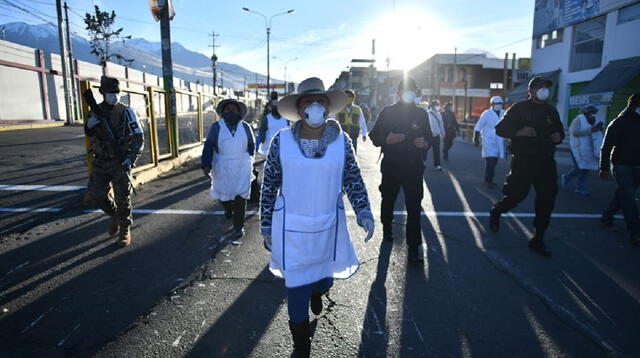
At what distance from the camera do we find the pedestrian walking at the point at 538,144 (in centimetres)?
441

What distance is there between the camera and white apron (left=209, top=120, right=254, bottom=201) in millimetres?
4941

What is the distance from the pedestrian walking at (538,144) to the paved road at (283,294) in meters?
0.58

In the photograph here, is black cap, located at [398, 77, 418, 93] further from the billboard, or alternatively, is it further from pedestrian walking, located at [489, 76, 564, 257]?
the billboard

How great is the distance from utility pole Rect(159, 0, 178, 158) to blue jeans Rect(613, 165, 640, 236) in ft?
31.8

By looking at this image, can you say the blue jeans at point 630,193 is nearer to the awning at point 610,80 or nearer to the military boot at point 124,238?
the military boot at point 124,238

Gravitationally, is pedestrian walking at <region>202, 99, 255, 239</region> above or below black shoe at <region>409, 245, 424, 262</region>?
above

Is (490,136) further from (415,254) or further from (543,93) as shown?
(415,254)

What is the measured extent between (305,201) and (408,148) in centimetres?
231

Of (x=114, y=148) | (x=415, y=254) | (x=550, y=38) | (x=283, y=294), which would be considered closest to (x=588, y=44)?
(x=550, y=38)

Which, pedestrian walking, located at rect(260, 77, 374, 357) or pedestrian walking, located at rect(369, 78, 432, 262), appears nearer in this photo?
pedestrian walking, located at rect(260, 77, 374, 357)

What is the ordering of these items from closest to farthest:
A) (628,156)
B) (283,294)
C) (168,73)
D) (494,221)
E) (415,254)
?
(283,294), (415,254), (628,156), (494,221), (168,73)

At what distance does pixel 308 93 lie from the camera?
239cm

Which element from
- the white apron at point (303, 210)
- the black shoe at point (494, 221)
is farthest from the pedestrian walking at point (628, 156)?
the white apron at point (303, 210)

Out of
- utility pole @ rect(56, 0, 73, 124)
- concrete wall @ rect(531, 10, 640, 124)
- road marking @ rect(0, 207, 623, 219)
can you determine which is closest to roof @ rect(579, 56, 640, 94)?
concrete wall @ rect(531, 10, 640, 124)
